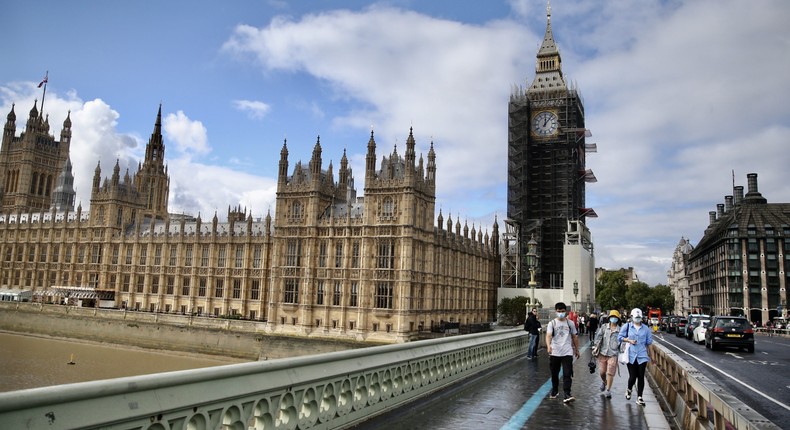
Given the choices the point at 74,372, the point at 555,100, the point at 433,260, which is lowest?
the point at 74,372

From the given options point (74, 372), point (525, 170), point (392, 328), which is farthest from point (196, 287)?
point (525, 170)

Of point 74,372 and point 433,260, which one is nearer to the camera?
point 74,372

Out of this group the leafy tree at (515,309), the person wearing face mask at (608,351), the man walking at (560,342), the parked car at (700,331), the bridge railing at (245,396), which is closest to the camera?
the bridge railing at (245,396)

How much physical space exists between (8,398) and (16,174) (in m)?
138

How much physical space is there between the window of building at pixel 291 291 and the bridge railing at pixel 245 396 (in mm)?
49606

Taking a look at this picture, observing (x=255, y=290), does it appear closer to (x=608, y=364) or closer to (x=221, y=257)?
(x=221, y=257)

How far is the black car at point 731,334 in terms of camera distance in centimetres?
3200

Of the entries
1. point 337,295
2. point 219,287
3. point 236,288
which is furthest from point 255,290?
point 337,295

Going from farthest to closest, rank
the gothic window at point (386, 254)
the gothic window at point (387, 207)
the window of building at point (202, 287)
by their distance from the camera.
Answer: the window of building at point (202, 287) → the gothic window at point (387, 207) → the gothic window at point (386, 254)

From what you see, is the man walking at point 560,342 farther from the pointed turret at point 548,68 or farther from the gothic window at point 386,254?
the pointed turret at point 548,68

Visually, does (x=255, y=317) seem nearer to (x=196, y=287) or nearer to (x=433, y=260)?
(x=196, y=287)

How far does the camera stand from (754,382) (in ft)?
63.1

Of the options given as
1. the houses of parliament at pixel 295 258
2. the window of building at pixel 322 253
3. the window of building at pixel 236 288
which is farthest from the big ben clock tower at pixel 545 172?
the window of building at pixel 236 288

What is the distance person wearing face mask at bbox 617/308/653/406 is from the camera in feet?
42.7
